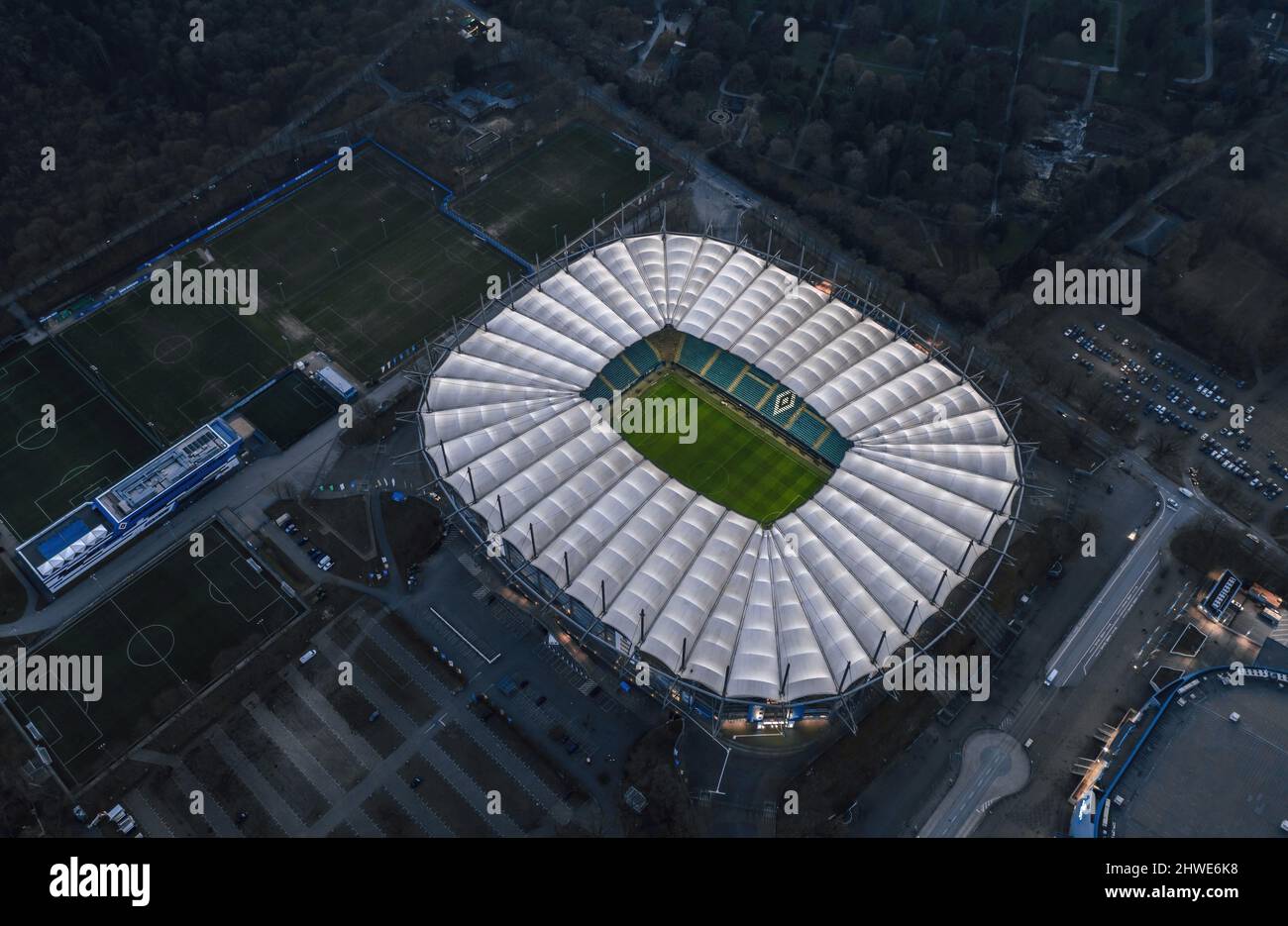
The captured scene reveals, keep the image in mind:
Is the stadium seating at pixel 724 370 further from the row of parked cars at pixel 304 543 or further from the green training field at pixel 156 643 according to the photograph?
the green training field at pixel 156 643

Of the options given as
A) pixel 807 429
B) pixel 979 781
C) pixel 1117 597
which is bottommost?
pixel 979 781

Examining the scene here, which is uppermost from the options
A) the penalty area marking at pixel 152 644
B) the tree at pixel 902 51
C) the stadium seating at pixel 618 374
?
the tree at pixel 902 51

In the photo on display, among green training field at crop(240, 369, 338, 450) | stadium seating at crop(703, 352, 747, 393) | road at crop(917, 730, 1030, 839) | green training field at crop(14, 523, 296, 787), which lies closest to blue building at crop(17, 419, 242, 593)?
green training field at crop(14, 523, 296, 787)

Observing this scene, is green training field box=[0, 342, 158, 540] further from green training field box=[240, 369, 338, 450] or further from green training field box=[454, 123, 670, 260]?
green training field box=[454, 123, 670, 260]

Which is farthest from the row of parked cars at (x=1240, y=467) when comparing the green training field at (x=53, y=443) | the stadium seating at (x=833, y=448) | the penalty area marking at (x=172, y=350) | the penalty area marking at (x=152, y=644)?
the penalty area marking at (x=172, y=350)

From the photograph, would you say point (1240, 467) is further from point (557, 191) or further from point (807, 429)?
point (557, 191)

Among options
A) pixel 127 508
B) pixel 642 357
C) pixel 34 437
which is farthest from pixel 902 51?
pixel 34 437
